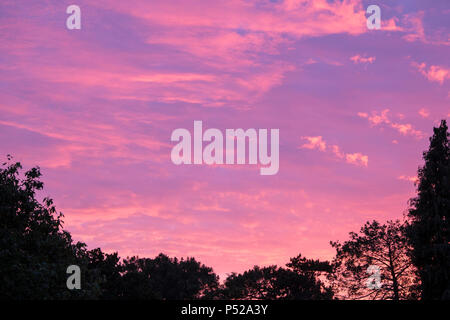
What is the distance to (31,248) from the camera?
31.9 metres

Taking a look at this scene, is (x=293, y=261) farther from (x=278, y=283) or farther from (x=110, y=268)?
(x=110, y=268)

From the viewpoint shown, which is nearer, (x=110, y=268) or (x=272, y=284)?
(x=110, y=268)

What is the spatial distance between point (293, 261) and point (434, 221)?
135 feet

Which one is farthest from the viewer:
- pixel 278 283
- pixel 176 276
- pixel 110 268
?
pixel 176 276

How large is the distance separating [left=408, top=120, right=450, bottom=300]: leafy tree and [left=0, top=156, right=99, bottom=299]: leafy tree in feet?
95.8

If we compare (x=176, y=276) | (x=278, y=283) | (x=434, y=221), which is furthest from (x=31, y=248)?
(x=176, y=276)

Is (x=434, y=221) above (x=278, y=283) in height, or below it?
above

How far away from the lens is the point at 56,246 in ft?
106

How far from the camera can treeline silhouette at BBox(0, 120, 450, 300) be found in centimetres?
2988

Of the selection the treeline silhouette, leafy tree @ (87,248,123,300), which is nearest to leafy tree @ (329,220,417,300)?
the treeline silhouette

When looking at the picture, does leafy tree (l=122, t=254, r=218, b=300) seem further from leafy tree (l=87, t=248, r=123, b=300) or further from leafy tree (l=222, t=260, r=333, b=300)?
leafy tree (l=87, t=248, r=123, b=300)

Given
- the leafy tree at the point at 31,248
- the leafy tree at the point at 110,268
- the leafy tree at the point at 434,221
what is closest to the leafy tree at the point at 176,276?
the leafy tree at the point at 110,268
